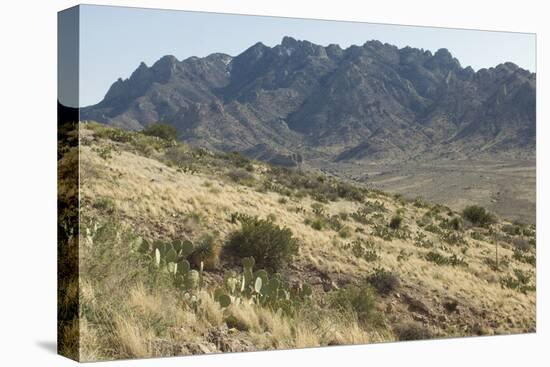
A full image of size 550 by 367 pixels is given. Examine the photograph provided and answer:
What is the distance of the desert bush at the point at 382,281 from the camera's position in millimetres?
14867

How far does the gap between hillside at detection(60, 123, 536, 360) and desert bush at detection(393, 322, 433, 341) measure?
25 mm

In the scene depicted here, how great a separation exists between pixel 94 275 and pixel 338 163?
18.0ft

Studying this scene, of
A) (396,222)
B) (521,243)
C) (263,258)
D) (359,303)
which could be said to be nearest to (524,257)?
(521,243)

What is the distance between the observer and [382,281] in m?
14.9

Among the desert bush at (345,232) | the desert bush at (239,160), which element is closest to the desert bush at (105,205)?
the desert bush at (239,160)

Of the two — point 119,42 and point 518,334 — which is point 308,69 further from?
point 518,334

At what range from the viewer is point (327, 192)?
15578mm

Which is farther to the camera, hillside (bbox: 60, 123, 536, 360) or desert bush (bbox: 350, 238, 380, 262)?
desert bush (bbox: 350, 238, 380, 262)

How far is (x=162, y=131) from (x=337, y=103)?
3.85 metres

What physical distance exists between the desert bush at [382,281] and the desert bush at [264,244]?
1.48 metres

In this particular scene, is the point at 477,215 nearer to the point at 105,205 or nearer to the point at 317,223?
the point at 317,223

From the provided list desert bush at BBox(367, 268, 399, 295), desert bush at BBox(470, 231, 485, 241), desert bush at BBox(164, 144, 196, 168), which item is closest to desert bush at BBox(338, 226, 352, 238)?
desert bush at BBox(367, 268, 399, 295)

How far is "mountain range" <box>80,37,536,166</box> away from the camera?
14156mm

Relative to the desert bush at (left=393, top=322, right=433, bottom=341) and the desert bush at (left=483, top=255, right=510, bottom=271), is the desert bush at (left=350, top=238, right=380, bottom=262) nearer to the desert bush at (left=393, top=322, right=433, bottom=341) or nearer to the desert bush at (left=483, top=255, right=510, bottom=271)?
the desert bush at (left=393, top=322, right=433, bottom=341)
